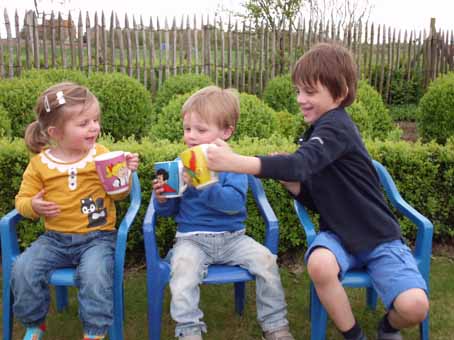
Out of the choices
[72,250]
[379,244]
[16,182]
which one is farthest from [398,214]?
[16,182]

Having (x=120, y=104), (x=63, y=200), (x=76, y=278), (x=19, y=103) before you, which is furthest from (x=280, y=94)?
(x=76, y=278)

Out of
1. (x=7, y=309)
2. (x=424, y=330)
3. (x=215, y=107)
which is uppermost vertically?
(x=215, y=107)

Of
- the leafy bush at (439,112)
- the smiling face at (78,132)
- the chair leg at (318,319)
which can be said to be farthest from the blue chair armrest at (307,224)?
the leafy bush at (439,112)

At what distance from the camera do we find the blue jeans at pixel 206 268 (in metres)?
2.36

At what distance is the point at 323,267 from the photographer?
2.27 metres

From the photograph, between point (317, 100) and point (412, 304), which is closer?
point (412, 304)

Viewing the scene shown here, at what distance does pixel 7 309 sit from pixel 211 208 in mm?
1135

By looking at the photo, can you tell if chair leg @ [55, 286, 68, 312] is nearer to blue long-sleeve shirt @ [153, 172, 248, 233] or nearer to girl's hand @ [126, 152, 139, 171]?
blue long-sleeve shirt @ [153, 172, 248, 233]

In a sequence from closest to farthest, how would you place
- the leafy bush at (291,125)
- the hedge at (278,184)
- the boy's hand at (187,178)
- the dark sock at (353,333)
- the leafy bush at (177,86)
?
the boy's hand at (187,178) → the dark sock at (353,333) → the hedge at (278,184) → the leafy bush at (291,125) → the leafy bush at (177,86)

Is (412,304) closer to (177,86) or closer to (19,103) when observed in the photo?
(19,103)

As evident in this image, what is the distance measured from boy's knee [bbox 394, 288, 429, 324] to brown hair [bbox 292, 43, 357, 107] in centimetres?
96

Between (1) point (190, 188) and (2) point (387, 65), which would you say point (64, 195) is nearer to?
(1) point (190, 188)

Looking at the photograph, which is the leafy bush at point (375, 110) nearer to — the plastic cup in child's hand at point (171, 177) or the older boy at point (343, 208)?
the older boy at point (343, 208)

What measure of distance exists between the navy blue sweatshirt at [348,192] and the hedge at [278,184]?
940 millimetres
